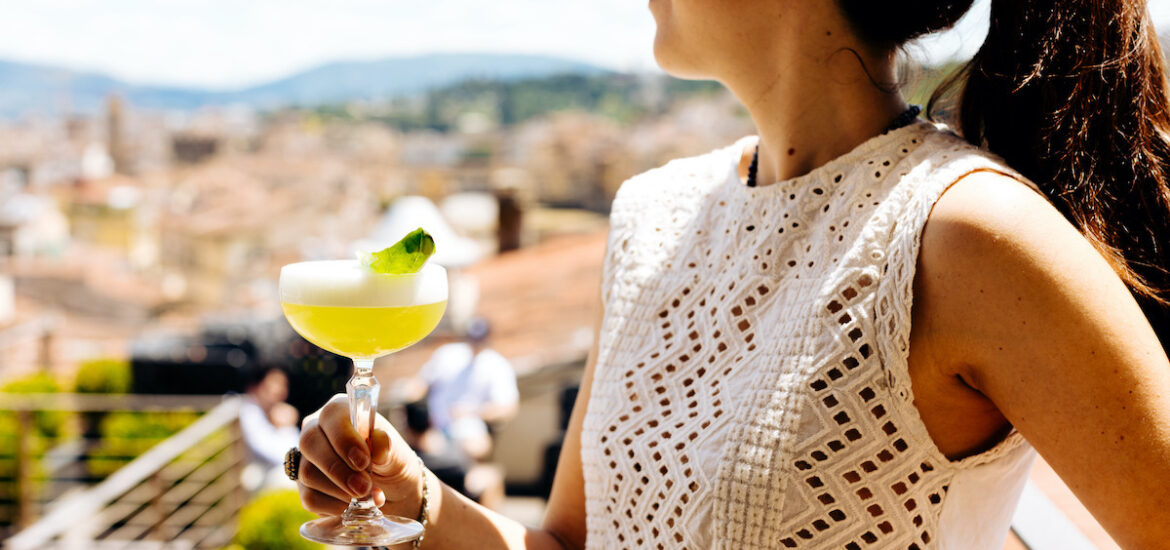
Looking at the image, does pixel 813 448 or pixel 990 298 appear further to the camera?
pixel 813 448

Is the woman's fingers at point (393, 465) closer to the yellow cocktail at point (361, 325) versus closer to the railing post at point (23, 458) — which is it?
the yellow cocktail at point (361, 325)

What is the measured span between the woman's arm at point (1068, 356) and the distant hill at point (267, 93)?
130ft

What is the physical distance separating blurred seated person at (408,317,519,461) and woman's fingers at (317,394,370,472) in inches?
167

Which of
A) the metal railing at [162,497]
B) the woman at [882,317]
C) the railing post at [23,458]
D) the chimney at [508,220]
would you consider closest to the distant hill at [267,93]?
the chimney at [508,220]

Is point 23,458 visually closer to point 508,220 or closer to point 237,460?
point 237,460

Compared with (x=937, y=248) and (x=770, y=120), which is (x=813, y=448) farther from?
(x=770, y=120)

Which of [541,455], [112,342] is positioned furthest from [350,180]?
[541,455]

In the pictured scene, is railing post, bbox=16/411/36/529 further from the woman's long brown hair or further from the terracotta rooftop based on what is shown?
the terracotta rooftop

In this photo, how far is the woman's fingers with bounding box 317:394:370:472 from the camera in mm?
1015

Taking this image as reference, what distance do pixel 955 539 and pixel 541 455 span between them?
6.48 metres

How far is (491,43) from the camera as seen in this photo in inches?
2109

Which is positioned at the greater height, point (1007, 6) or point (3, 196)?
point (1007, 6)

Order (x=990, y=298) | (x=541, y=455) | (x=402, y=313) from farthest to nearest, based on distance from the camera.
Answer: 1. (x=541, y=455)
2. (x=402, y=313)
3. (x=990, y=298)

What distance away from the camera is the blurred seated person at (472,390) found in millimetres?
5336
